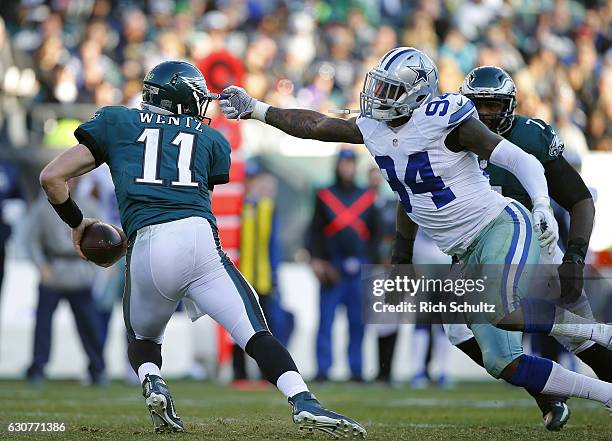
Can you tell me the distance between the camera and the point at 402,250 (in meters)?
6.37

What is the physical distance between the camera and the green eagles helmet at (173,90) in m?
5.59

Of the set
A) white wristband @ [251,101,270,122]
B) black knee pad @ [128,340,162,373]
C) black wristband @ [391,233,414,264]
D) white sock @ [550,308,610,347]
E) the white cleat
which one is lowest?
the white cleat

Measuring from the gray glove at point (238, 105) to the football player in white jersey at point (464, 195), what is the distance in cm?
47

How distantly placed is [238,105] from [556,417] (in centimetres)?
238

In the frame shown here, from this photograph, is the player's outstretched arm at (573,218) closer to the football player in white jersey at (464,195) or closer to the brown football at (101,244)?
the football player in white jersey at (464,195)

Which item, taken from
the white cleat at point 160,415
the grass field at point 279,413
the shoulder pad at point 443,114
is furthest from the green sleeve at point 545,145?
the white cleat at point 160,415

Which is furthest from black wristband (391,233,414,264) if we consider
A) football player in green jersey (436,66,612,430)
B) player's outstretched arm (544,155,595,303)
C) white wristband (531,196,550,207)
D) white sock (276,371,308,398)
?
white sock (276,371,308,398)

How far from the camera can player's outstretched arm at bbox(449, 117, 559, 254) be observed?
199 inches

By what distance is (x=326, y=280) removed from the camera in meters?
10.8

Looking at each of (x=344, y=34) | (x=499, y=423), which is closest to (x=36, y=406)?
(x=499, y=423)

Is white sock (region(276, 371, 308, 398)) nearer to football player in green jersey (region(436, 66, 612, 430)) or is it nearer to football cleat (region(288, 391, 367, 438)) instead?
football cleat (region(288, 391, 367, 438))

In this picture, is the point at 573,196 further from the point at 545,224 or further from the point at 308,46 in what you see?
the point at 308,46

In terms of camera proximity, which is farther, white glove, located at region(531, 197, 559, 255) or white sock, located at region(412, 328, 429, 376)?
white sock, located at region(412, 328, 429, 376)

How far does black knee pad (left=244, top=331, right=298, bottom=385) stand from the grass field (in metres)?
0.32
